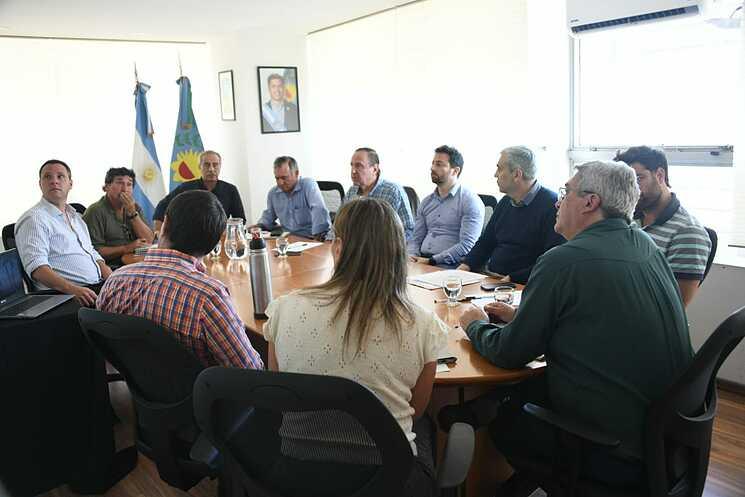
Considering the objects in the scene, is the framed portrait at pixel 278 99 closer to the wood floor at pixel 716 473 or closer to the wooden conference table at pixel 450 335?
the wooden conference table at pixel 450 335

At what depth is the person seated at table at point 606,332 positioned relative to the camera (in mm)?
1617

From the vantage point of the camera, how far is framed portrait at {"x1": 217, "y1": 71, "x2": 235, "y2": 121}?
20.7 ft

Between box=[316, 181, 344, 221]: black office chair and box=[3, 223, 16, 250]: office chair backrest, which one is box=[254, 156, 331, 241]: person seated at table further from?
box=[3, 223, 16, 250]: office chair backrest

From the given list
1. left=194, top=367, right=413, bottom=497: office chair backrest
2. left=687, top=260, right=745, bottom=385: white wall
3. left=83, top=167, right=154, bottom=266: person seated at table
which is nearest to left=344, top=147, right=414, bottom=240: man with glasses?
left=83, top=167, right=154, bottom=266: person seated at table

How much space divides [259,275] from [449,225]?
1919mm

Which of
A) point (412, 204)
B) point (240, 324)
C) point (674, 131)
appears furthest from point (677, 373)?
point (412, 204)

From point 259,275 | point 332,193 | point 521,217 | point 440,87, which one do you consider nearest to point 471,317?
point 259,275

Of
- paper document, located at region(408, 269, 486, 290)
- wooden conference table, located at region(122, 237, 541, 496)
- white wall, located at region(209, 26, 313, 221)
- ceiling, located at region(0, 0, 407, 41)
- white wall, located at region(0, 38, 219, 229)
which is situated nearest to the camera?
wooden conference table, located at region(122, 237, 541, 496)

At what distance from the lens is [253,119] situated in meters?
6.27

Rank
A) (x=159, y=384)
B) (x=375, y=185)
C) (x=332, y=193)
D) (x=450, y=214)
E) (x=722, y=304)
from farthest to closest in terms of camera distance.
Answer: (x=332, y=193)
(x=375, y=185)
(x=450, y=214)
(x=722, y=304)
(x=159, y=384)

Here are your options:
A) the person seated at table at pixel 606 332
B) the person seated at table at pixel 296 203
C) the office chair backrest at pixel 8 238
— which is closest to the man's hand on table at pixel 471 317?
the person seated at table at pixel 606 332

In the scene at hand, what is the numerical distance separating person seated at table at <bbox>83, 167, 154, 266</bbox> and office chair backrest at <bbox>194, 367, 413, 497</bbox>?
3.15 metres

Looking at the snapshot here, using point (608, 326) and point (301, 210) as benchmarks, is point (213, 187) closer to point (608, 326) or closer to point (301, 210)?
point (301, 210)

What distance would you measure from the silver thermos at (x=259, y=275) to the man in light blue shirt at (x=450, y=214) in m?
1.60
